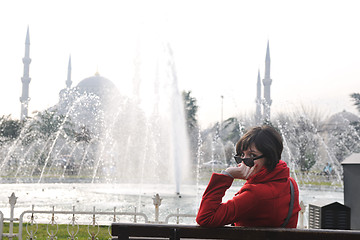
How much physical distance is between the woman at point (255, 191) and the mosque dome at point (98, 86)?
75.5 m

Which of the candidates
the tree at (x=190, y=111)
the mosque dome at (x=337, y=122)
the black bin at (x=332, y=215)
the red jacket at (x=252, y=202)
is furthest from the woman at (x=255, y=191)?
the mosque dome at (x=337, y=122)

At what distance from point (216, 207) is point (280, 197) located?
0.35m

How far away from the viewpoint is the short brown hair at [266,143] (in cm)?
225

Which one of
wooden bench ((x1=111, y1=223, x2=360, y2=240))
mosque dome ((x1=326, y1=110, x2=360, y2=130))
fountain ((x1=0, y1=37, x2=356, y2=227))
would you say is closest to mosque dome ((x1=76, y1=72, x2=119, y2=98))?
fountain ((x1=0, y1=37, x2=356, y2=227))

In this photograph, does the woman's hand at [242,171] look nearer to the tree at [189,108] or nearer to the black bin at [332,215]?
the black bin at [332,215]

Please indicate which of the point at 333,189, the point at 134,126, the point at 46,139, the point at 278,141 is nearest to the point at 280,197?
the point at 278,141

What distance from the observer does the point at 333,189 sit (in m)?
19.5

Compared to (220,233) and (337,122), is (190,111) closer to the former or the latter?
(337,122)

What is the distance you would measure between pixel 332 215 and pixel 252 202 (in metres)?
4.04

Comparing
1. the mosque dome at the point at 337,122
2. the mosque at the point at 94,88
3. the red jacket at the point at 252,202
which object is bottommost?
the red jacket at the point at 252,202

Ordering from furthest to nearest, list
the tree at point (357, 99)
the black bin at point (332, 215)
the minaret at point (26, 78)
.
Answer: the minaret at point (26, 78)
the tree at point (357, 99)
the black bin at point (332, 215)

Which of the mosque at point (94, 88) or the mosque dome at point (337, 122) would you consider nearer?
the mosque dome at point (337, 122)

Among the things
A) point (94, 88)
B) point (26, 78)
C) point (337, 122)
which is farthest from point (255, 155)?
point (26, 78)

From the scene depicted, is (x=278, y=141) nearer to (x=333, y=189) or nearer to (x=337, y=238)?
(x=337, y=238)
